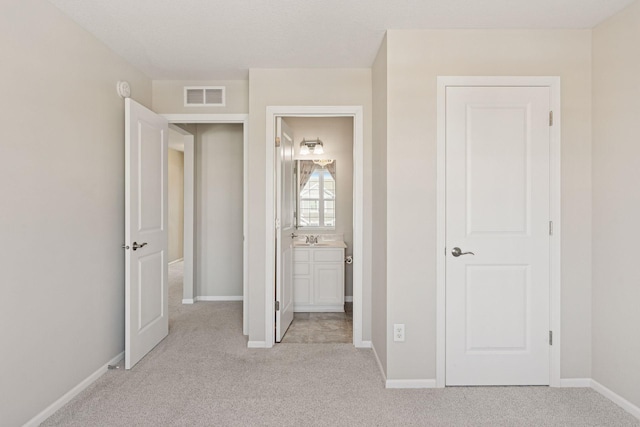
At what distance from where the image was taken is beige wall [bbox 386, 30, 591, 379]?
260 centimetres

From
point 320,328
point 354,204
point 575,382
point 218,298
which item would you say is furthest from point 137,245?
point 575,382

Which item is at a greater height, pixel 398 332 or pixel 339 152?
pixel 339 152

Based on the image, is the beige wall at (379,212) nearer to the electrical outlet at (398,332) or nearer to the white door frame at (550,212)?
the electrical outlet at (398,332)

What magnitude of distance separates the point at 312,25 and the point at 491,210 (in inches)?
69.6

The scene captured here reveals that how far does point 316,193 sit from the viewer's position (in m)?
4.85

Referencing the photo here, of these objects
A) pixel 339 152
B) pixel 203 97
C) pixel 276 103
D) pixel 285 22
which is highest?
pixel 285 22

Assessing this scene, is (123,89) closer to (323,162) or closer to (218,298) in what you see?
(323,162)

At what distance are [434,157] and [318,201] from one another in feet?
7.95

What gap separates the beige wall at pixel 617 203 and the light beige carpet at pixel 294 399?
320 mm

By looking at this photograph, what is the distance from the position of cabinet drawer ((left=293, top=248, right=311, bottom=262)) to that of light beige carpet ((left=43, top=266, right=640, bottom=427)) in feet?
4.33

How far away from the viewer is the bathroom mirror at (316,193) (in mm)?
4840

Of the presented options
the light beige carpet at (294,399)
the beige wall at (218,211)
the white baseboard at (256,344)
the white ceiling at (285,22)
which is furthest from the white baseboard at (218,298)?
the white ceiling at (285,22)

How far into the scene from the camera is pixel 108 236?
113 inches

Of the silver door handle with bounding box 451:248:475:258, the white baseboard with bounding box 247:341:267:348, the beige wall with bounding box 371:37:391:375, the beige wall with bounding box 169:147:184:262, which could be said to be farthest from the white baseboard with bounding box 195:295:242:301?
the beige wall with bounding box 169:147:184:262
